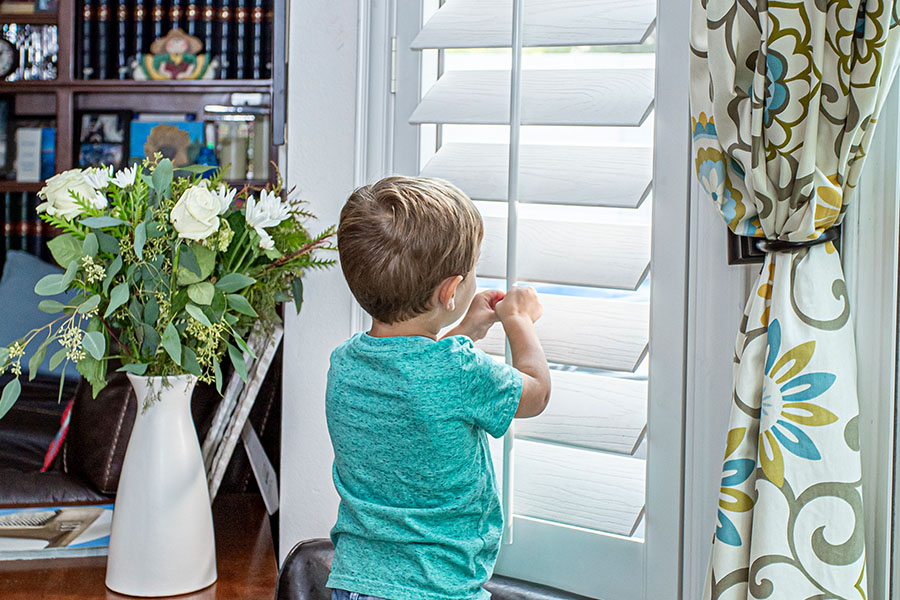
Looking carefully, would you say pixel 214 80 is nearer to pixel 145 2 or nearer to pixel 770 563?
pixel 145 2

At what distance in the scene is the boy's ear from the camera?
3.63ft

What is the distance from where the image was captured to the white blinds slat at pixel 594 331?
1.24m

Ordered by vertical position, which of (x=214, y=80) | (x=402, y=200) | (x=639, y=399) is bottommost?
(x=639, y=399)

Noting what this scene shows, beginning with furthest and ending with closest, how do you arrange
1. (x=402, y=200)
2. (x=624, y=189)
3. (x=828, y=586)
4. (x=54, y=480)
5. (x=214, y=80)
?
(x=214, y=80) < (x=54, y=480) < (x=624, y=189) < (x=402, y=200) < (x=828, y=586)

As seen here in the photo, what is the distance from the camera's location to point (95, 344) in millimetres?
1284

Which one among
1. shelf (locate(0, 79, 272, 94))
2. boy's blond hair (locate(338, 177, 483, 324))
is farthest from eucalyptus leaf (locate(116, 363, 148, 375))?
shelf (locate(0, 79, 272, 94))

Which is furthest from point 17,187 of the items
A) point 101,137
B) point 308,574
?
point 308,574

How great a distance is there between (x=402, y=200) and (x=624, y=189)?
34 centimetres

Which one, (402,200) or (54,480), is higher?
(402,200)

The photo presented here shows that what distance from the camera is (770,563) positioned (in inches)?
38.0

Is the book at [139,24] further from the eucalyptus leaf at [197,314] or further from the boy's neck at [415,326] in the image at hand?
the boy's neck at [415,326]

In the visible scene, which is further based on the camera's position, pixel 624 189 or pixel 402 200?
pixel 624 189

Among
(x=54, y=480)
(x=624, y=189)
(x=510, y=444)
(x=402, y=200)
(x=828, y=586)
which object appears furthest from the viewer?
(x=54, y=480)

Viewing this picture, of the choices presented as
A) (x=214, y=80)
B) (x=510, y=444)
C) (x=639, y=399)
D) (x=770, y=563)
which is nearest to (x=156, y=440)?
(x=510, y=444)
